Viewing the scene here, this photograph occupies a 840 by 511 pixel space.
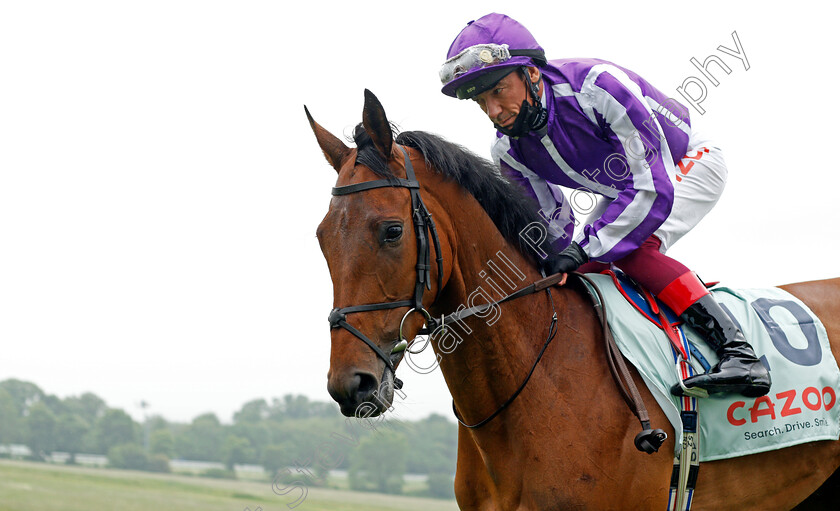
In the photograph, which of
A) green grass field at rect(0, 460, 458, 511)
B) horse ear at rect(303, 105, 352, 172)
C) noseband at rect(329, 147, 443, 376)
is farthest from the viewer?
green grass field at rect(0, 460, 458, 511)

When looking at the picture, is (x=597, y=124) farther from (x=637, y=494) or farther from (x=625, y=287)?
(x=637, y=494)

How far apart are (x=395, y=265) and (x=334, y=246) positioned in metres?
0.26

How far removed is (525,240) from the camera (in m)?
3.17

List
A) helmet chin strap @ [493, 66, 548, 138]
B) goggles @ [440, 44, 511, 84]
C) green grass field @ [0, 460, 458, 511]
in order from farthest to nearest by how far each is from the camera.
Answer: green grass field @ [0, 460, 458, 511] → helmet chin strap @ [493, 66, 548, 138] → goggles @ [440, 44, 511, 84]

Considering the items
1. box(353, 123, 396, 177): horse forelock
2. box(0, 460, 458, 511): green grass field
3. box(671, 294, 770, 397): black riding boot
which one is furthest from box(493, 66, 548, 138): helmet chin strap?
box(0, 460, 458, 511): green grass field

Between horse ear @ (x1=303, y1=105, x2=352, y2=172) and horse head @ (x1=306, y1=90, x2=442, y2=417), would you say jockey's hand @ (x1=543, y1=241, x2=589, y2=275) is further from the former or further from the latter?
horse ear @ (x1=303, y1=105, x2=352, y2=172)

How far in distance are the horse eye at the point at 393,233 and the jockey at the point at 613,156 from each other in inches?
35.2

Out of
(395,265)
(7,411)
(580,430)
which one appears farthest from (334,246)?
(7,411)

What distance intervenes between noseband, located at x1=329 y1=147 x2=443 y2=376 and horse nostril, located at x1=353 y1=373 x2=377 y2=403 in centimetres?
10

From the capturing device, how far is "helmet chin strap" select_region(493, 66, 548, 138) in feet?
10.8

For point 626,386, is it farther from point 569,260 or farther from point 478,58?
point 478,58

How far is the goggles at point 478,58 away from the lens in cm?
316

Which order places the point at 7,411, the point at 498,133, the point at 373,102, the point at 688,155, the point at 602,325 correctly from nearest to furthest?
the point at 373,102
the point at 602,325
the point at 688,155
the point at 498,133
the point at 7,411

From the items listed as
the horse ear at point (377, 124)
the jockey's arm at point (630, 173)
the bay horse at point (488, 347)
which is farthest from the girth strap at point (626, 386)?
the horse ear at point (377, 124)
